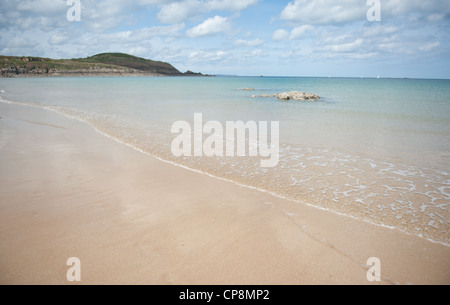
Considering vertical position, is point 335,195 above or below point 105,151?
below

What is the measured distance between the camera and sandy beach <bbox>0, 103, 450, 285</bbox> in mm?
3072

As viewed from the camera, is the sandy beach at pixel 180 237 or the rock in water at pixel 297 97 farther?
the rock in water at pixel 297 97

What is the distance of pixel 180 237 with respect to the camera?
373 cm

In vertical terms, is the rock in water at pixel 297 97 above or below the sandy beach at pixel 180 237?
above

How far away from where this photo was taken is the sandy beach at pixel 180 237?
307 cm

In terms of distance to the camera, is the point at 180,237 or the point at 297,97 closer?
the point at 180,237

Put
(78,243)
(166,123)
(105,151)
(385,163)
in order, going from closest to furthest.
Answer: (78,243), (385,163), (105,151), (166,123)

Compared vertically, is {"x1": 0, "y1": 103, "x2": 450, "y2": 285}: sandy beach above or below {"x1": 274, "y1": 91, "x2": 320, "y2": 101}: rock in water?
below

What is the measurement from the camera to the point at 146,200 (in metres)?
4.90

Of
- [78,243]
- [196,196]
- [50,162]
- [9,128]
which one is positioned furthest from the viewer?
[9,128]

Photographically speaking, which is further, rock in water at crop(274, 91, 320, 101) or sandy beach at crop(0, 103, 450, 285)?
rock in water at crop(274, 91, 320, 101)
